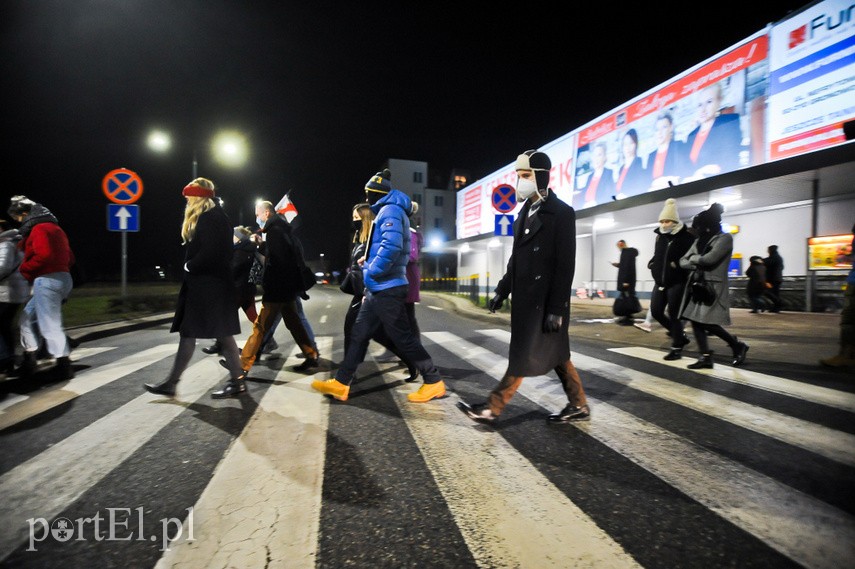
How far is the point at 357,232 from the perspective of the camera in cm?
481

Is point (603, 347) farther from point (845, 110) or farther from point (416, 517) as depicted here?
point (845, 110)

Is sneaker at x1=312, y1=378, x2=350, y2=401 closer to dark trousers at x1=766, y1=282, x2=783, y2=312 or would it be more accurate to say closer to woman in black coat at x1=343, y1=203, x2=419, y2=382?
woman in black coat at x1=343, y1=203, x2=419, y2=382

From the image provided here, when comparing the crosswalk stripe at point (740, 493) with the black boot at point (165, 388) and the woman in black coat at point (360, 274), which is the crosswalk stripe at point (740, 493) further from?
the black boot at point (165, 388)

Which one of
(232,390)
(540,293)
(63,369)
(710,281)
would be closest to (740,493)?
(540,293)

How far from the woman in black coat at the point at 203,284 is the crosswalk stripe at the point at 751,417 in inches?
155

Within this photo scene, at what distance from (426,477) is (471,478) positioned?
0.81ft

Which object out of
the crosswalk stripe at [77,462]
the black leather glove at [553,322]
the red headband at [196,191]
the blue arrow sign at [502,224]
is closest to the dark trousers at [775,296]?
the blue arrow sign at [502,224]

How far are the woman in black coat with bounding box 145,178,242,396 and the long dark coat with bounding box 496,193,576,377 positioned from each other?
2.54 m

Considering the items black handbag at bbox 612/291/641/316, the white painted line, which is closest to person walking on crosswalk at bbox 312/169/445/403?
the white painted line

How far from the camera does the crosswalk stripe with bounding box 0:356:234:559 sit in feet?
6.44

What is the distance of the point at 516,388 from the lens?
3.07m

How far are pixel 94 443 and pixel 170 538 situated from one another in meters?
1.53

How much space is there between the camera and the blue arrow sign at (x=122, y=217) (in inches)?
404

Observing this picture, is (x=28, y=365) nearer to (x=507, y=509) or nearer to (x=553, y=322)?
(x=507, y=509)
